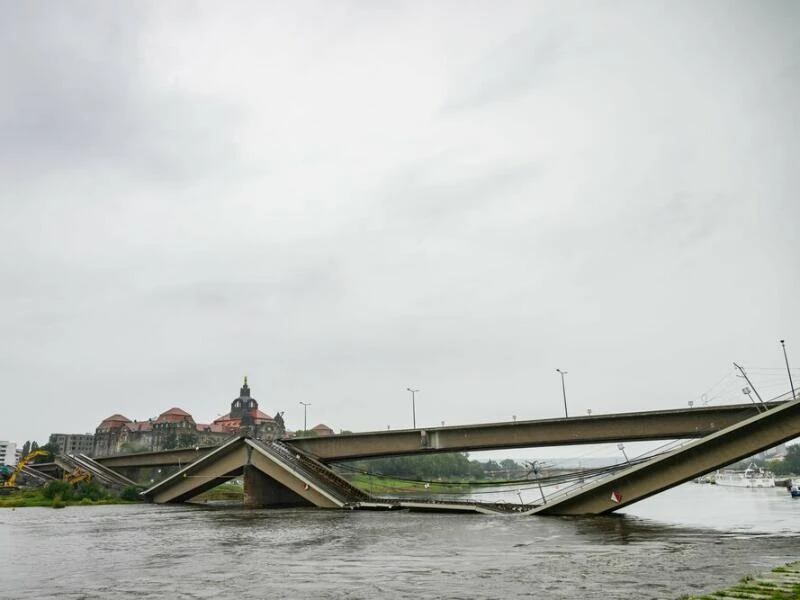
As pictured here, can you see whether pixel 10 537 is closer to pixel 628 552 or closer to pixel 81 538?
pixel 81 538

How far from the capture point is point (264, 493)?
221 ft

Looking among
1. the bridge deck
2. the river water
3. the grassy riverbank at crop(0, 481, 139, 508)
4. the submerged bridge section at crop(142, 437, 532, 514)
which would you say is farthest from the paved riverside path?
the grassy riverbank at crop(0, 481, 139, 508)

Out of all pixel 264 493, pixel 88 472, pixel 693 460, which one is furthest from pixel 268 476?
pixel 693 460

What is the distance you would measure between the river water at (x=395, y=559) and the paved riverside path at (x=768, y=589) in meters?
1.46

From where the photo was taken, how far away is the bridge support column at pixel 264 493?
214 ft

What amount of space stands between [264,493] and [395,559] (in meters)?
48.7

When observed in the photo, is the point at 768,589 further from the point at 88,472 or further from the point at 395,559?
the point at 88,472

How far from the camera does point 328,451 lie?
70688mm

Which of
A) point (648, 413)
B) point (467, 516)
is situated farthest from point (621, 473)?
point (648, 413)

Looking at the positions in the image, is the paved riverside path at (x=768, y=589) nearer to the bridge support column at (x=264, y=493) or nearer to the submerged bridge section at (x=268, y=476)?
the submerged bridge section at (x=268, y=476)

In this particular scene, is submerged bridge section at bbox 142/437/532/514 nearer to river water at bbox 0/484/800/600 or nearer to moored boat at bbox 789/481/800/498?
river water at bbox 0/484/800/600

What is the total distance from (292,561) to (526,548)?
10.6 metres

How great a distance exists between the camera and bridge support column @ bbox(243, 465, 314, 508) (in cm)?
6525

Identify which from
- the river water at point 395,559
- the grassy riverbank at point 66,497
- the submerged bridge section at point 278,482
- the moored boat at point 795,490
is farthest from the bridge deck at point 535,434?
the moored boat at point 795,490
